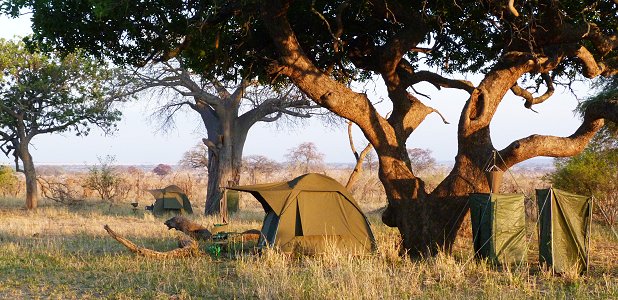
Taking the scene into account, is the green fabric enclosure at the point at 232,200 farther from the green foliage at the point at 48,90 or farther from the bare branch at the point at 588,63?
the bare branch at the point at 588,63

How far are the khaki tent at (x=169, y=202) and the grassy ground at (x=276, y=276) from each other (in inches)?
409

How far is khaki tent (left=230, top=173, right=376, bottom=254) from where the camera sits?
42.9ft

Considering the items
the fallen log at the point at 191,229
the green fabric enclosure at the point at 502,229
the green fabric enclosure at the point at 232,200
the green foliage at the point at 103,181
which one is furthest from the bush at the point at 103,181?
the green fabric enclosure at the point at 502,229

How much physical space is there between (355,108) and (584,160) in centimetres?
1158

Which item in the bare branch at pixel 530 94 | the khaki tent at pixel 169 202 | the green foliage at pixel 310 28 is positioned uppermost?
the green foliage at pixel 310 28

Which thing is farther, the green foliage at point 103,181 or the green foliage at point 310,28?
the green foliage at point 103,181

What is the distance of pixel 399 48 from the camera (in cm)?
1328

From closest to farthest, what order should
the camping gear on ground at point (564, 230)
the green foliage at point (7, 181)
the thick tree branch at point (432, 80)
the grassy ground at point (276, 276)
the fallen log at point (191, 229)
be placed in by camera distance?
the grassy ground at point (276, 276) → the camping gear on ground at point (564, 230) → the thick tree branch at point (432, 80) → the fallen log at point (191, 229) → the green foliage at point (7, 181)

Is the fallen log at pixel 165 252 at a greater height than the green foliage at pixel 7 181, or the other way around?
the green foliage at pixel 7 181

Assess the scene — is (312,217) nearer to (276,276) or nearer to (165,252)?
(165,252)

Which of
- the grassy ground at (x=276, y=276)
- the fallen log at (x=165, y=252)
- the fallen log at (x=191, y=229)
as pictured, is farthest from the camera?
the fallen log at (x=191, y=229)

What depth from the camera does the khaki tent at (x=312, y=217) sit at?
13062 millimetres

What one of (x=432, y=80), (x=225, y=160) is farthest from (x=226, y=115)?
(x=432, y=80)

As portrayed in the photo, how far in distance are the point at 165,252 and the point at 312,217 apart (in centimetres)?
292
